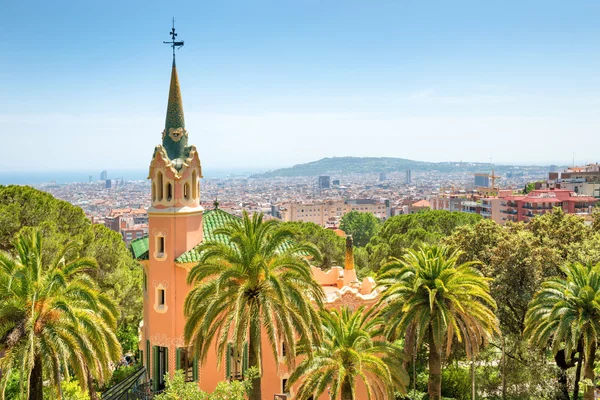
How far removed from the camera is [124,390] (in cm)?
1784

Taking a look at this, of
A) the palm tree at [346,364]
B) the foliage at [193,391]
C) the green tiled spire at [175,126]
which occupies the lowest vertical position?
the palm tree at [346,364]

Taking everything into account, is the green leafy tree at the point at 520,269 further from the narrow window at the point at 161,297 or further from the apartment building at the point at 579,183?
the apartment building at the point at 579,183

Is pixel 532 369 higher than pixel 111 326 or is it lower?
lower

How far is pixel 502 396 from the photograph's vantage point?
23453 mm

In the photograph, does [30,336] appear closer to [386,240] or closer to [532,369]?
[532,369]

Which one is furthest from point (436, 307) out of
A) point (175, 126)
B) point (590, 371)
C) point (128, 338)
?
point (128, 338)

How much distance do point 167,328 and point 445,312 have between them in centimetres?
1078

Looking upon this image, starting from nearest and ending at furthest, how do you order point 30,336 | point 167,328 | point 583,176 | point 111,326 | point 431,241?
point 30,336 < point 111,326 < point 167,328 < point 431,241 < point 583,176

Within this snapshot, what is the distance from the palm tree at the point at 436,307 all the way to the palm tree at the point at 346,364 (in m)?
1.09

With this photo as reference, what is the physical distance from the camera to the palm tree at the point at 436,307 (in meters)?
18.5

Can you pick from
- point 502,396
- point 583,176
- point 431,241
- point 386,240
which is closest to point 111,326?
point 502,396

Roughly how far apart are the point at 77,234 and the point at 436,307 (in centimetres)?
2344

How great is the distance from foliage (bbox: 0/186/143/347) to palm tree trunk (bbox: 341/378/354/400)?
1730 centimetres

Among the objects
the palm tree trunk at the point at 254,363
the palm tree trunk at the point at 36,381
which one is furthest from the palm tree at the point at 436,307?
the palm tree trunk at the point at 36,381
